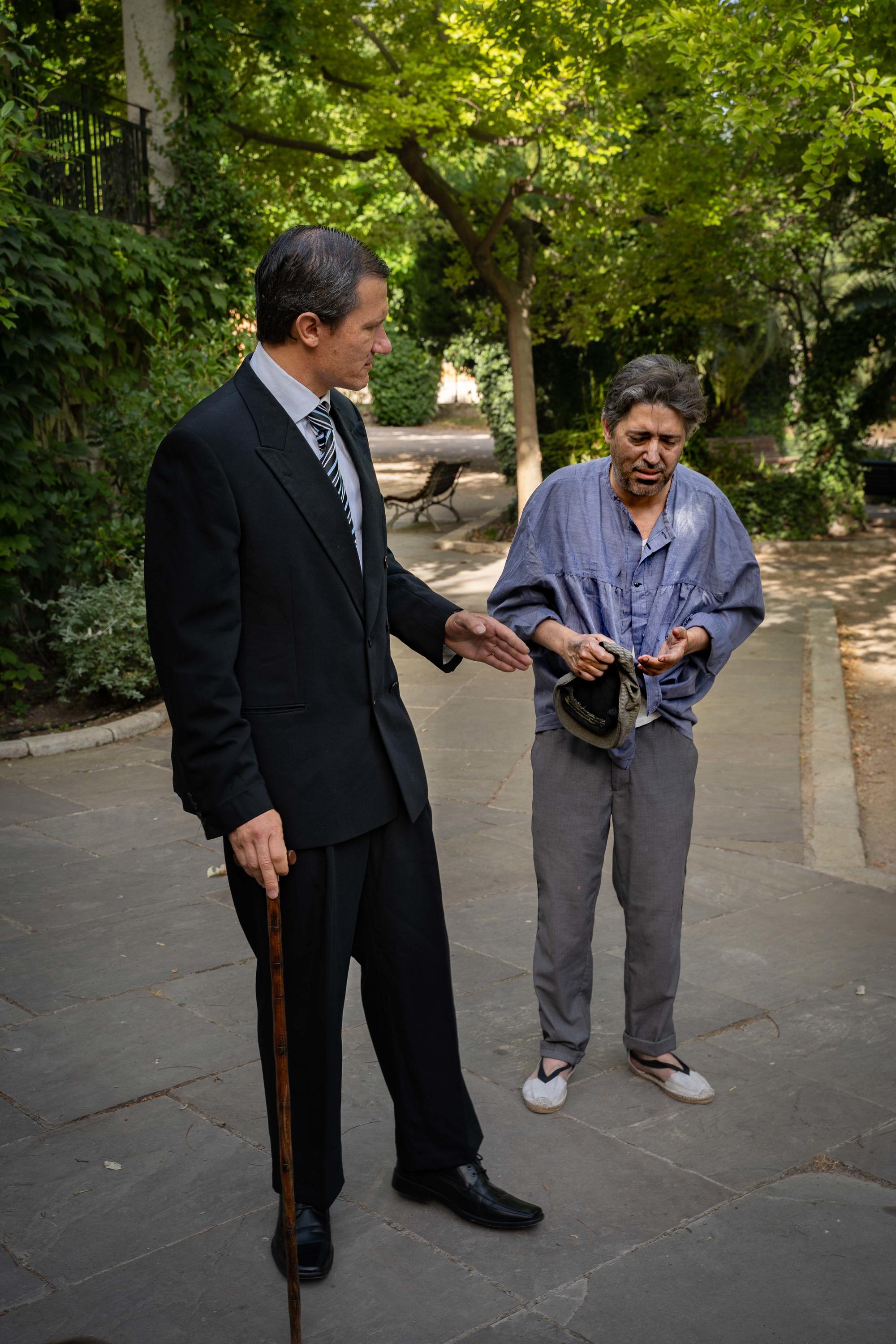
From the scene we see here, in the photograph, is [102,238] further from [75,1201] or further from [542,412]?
[542,412]

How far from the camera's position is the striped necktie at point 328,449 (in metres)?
2.51

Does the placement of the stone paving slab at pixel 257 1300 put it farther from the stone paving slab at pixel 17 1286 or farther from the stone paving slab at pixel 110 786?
the stone paving slab at pixel 110 786

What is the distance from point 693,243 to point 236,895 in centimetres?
1278

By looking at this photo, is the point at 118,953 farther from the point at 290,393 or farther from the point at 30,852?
the point at 290,393

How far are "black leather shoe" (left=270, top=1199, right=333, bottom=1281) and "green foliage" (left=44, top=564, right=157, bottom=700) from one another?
5.31 metres

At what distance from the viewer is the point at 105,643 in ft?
25.3

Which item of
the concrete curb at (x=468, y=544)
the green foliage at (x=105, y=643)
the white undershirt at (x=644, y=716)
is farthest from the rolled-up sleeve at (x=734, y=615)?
the concrete curb at (x=468, y=544)

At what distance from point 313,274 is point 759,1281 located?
220cm

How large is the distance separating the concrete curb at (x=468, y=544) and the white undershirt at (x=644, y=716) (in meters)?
11.3

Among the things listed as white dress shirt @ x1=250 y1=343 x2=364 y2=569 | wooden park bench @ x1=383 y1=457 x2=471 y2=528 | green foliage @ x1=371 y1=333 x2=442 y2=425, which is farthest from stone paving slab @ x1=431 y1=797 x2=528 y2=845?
green foliage @ x1=371 y1=333 x2=442 y2=425

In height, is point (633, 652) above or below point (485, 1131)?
above

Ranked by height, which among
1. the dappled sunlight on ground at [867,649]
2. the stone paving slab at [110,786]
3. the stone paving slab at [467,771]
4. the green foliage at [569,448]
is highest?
the green foliage at [569,448]

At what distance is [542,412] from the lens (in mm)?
18484

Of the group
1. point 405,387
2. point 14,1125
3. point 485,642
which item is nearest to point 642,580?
point 485,642
